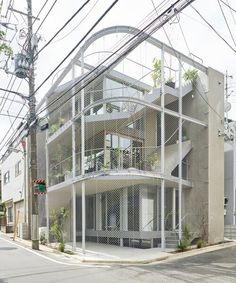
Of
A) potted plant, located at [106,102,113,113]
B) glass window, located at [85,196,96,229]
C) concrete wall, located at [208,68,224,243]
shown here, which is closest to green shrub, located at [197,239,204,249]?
concrete wall, located at [208,68,224,243]

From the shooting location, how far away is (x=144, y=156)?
20.2 m

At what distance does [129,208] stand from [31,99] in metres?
7.10

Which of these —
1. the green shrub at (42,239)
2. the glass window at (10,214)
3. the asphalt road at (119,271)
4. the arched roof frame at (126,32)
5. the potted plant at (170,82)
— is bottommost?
the glass window at (10,214)

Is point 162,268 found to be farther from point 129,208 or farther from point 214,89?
point 214,89

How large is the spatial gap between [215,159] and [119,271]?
1036 centimetres

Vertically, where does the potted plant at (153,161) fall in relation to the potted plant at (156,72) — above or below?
below

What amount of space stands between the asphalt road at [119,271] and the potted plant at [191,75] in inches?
370

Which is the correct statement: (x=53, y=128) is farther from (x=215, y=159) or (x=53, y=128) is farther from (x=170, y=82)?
(x=215, y=159)

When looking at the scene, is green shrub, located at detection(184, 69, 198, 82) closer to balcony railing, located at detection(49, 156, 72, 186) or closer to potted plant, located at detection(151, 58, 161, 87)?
potted plant, located at detection(151, 58, 161, 87)

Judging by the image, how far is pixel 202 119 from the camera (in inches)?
855

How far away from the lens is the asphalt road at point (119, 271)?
1123cm

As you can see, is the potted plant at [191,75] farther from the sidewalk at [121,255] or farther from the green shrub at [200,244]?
the sidewalk at [121,255]

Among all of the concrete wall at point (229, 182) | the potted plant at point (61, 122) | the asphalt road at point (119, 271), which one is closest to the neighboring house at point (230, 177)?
the concrete wall at point (229, 182)

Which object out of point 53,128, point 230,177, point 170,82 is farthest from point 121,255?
point 230,177
